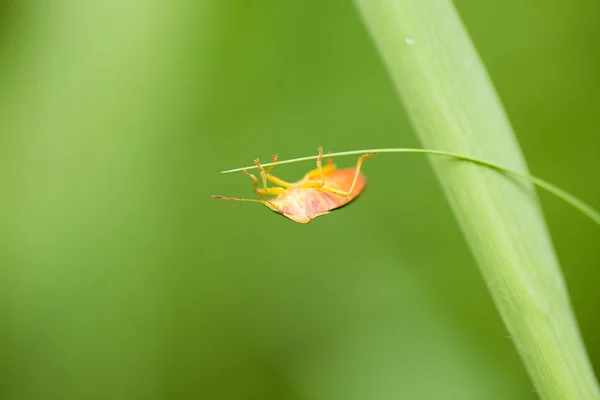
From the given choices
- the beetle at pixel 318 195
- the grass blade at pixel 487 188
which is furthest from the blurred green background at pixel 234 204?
the grass blade at pixel 487 188

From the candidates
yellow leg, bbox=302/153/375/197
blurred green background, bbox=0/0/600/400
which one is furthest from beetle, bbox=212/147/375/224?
blurred green background, bbox=0/0/600/400

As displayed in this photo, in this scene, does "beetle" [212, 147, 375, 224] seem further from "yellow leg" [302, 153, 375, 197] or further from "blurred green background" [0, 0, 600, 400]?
"blurred green background" [0, 0, 600, 400]

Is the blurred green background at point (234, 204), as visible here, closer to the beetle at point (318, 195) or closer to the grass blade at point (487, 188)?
the beetle at point (318, 195)

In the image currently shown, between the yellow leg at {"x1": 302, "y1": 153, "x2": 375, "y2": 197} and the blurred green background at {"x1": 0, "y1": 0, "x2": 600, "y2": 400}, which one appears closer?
the yellow leg at {"x1": 302, "y1": 153, "x2": 375, "y2": 197}

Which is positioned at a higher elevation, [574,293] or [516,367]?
[574,293]

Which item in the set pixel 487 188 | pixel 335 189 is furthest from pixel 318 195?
pixel 487 188

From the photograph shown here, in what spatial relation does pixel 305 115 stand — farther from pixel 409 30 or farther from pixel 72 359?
pixel 409 30

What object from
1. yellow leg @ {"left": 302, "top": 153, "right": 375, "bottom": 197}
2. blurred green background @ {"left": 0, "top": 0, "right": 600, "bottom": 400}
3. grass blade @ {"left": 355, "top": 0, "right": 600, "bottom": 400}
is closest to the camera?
grass blade @ {"left": 355, "top": 0, "right": 600, "bottom": 400}

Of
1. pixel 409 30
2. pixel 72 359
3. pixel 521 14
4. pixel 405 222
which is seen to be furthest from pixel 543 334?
pixel 72 359
